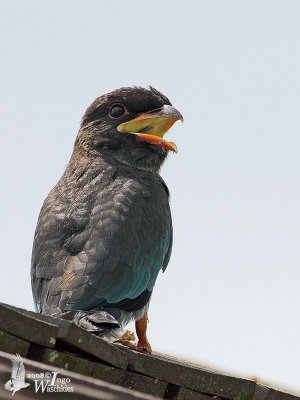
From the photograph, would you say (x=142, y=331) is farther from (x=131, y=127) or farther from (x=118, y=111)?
(x=118, y=111)

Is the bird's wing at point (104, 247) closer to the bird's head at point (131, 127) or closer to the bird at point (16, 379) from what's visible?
the bird's head at point (131, 127)

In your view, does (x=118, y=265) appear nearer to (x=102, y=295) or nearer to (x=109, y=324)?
(x=102, y=295)

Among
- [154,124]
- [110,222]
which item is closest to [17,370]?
[110,222]

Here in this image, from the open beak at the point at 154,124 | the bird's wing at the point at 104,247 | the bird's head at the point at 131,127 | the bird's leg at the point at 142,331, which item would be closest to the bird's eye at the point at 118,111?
the bird's head at the point at 131,127

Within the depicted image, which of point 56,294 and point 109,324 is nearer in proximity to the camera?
point 109,324

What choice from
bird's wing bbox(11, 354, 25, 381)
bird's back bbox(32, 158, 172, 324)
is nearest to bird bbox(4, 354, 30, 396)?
bird's wing bbox(11, 354, 25, 381)

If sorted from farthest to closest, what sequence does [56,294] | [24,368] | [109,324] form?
[56,294] → [109,324] → [24,368]

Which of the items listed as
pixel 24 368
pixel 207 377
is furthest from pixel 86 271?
pixel 24 368
